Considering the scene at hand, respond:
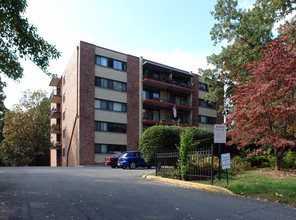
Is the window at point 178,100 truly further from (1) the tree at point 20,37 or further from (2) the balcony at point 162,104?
(1) the tree at point 20,37

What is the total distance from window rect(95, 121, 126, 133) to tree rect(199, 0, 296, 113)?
15.6 metres

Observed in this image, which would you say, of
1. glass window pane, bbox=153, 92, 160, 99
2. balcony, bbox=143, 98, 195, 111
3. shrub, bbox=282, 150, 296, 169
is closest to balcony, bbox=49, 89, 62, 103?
balcony, bbox=143, 98, 195, 111

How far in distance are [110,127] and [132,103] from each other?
4.55 meters

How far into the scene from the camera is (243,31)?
1922cm

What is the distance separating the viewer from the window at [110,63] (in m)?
33.3

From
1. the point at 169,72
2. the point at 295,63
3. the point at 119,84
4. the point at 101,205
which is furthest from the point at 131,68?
the point at 101,205

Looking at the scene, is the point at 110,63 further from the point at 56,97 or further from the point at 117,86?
the point at 56,97

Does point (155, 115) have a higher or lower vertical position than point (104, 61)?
lower

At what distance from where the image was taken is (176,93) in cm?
4194

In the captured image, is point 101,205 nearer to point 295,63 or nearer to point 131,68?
point 295,63

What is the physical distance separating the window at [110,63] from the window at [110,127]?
24.0 feet

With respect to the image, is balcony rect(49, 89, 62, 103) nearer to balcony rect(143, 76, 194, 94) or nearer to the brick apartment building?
the brick apartment building

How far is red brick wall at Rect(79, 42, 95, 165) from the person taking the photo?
3062cm

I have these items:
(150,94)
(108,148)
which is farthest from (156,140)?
(150,94)
